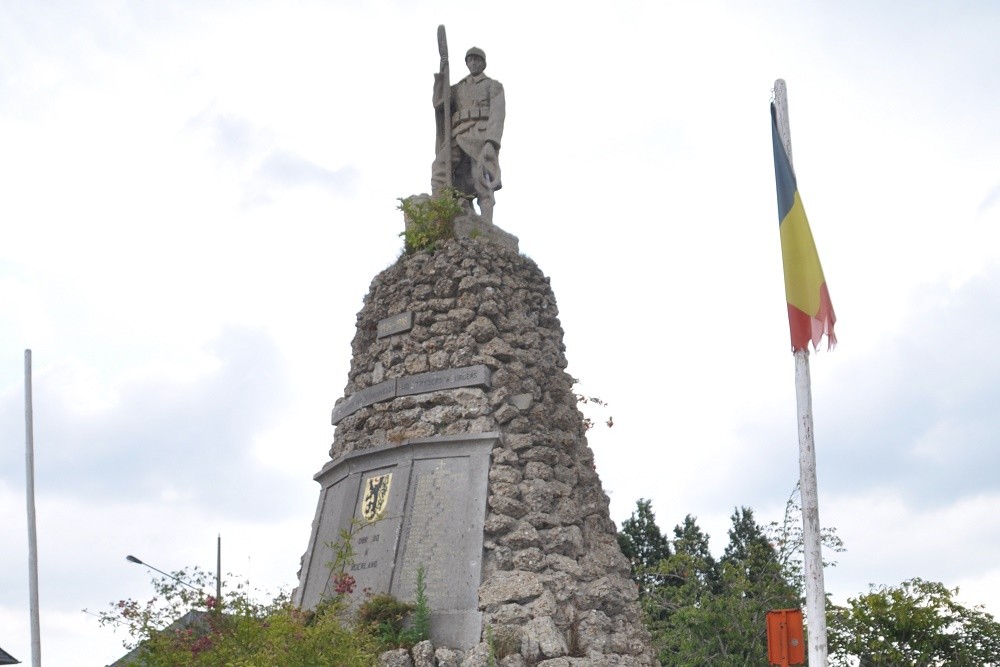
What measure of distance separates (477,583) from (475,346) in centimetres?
236

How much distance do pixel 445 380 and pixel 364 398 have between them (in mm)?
1073

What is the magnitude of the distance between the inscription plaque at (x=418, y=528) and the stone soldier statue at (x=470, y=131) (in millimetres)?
3042

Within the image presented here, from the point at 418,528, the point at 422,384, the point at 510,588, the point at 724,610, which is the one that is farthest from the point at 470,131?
the point at 724,610

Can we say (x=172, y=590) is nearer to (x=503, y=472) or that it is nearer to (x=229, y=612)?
(x=229, y=612)

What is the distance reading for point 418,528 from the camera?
11.4 meters

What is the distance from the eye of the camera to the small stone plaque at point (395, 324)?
41.0 feet

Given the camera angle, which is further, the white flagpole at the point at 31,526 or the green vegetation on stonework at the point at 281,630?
the white flagpole at the point at 31,526

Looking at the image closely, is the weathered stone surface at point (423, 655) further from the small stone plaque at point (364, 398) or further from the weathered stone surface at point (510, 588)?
the small stone plaque at point (364, 398)

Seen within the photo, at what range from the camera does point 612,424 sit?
43.8ft

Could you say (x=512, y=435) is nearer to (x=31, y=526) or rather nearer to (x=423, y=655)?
(x=423, y=655)

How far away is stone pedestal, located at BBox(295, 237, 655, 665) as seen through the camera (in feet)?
35.1

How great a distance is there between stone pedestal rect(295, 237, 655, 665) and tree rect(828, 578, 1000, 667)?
5.37 meters

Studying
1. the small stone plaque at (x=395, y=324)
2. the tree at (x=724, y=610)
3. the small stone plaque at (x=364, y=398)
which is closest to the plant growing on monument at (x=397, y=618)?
the small stone plaque at (x=364, y=398)

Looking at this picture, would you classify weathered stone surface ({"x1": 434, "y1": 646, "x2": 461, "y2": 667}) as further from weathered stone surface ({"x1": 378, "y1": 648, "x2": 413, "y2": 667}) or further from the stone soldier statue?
the stone soldier statue
